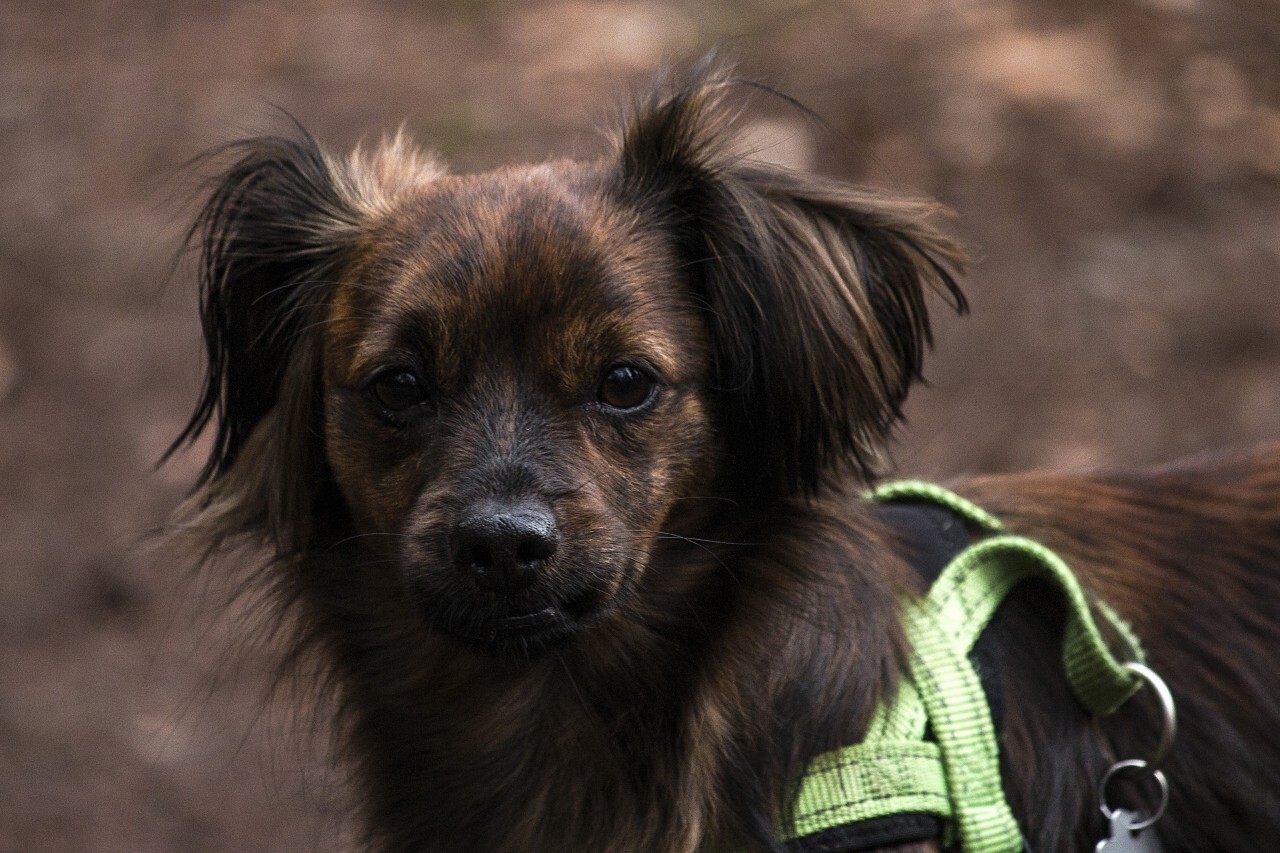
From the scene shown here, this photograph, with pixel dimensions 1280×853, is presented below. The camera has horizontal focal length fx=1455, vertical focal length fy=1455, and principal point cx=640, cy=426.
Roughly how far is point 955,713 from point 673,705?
551 millimetres

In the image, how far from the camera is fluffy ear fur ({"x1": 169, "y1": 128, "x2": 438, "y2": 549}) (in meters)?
3.06

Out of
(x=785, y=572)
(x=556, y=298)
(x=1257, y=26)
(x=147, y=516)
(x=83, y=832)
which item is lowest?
(x=83, y=832)

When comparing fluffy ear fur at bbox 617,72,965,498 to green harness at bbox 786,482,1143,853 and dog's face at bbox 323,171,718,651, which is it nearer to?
dog's face at bbox 323,171,718,651

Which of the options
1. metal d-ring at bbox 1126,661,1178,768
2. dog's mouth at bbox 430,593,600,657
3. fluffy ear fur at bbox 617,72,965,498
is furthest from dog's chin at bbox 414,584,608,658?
metal d-ring at bbox 1126,661,1178,768

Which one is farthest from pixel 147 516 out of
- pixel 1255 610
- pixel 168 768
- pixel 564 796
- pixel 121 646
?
pixel 1255 610

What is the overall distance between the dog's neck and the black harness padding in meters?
0.13

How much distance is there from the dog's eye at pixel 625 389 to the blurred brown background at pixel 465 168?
2849mm

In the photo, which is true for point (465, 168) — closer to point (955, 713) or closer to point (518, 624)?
point (518, 624)

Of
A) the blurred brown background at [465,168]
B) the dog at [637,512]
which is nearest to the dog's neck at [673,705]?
the dog at [637,512]

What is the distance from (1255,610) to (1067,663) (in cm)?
48

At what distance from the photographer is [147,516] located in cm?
609

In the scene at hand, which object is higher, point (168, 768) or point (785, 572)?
point (785, 572)

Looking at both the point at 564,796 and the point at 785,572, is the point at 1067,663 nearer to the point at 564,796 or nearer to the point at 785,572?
the point at 785,572

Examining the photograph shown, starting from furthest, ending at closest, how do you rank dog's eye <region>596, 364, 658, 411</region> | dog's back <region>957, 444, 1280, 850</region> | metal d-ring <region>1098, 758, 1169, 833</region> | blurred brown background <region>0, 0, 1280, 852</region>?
blurred brown background <region>0, 0, 1280, 852</region>, dog's back <region>957, 444, 1280, 850</region>, metal d-ring <region>1098, 758, 1169, 833</region>, dog's eye <region>596, 364, 658, 411</region>
